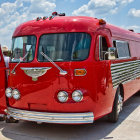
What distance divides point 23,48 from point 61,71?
1.16m

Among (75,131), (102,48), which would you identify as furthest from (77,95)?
(102,48)

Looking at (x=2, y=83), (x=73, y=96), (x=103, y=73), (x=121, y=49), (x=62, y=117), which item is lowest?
(x=62, y=117)

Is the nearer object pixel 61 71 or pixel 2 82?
pixel 61 71

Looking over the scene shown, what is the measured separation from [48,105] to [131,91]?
373 centimetres

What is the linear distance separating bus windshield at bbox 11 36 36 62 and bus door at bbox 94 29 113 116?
1.36 m

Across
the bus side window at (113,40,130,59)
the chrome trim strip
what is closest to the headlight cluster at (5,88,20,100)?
the chrome trim strip

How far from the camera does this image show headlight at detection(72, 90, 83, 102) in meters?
4.80

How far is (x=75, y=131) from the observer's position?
547cm

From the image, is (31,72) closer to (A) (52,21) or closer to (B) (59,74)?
(B) (59,74)

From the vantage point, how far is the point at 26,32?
214 inches

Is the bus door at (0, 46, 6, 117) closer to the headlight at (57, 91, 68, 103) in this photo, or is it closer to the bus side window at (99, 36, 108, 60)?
the headlight at (57, 91, 68, 103)

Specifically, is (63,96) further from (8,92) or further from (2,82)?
(2,82)

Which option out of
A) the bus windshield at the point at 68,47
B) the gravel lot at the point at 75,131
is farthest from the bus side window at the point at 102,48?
the gravel lot at the point at 75,131

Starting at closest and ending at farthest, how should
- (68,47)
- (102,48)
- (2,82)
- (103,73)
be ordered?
1. (68,47)
2. (103,73)
3. (102,48)
4. (2,82)
